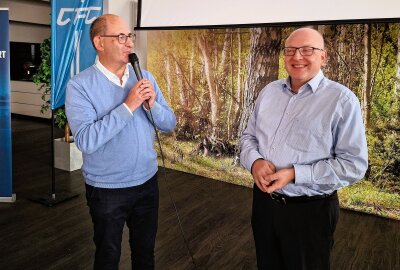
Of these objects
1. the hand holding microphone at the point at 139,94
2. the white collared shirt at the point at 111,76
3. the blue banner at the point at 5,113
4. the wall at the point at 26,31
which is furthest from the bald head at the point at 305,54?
the wall at the point at 26,31

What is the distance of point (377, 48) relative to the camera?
3129 mm

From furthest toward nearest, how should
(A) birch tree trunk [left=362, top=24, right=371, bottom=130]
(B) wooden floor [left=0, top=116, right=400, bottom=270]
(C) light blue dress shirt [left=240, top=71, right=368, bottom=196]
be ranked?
(A) birch tree trunk [left=362, top=24, right=371, bottom=130]
(B) wooden floor [left=0, top=116, right=400, bottom=270]
(C) light blue dress shirt [left=240, top=71, right=368, bottom=196]

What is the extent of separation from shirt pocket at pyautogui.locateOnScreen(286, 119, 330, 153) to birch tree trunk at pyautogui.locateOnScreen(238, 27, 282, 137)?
232cm

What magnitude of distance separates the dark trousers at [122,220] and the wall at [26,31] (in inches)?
250

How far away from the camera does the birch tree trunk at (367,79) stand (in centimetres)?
315

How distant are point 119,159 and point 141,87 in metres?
0.35

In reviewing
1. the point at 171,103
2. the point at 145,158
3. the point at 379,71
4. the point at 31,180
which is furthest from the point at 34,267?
the point at 379,71

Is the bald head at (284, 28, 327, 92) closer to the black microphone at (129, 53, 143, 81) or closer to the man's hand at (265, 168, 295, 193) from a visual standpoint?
the man's hand at (265, 168, 295, 193)

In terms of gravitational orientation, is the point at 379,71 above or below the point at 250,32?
below

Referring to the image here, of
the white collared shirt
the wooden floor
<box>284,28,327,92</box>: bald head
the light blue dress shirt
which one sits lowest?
the wooden floor

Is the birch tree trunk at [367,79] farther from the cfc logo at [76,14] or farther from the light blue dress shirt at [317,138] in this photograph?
the cfc logo at [76,14]

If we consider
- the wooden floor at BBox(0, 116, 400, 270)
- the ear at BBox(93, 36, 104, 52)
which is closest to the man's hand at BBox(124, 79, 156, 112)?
the ear at BBox(93, 36, 104, 52)

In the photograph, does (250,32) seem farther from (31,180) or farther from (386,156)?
(31,180)

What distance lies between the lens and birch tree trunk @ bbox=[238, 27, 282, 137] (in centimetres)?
364
